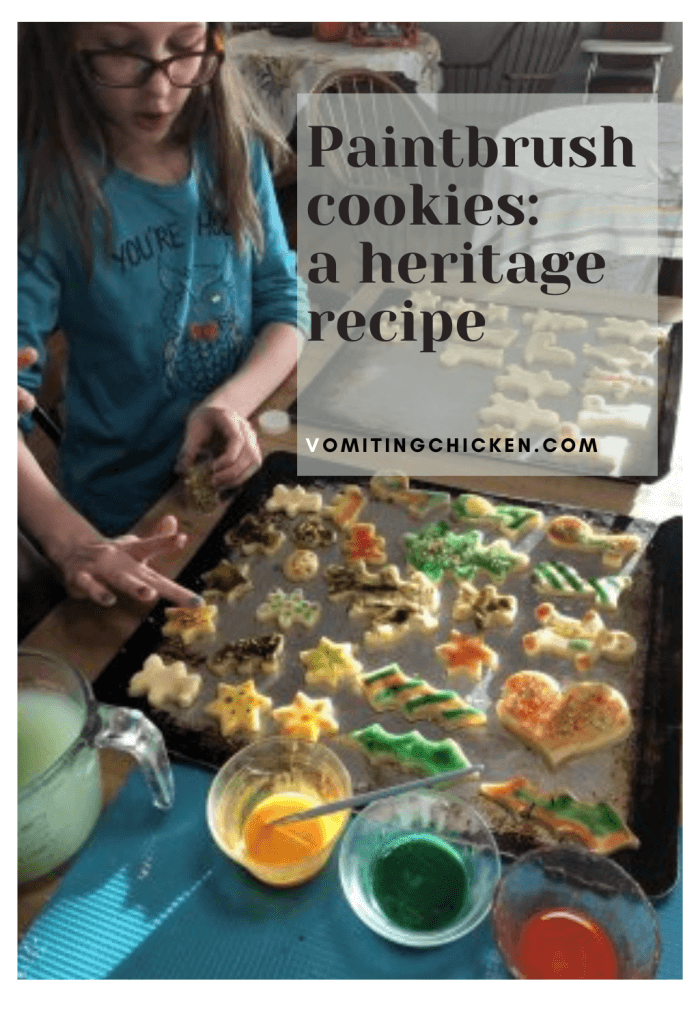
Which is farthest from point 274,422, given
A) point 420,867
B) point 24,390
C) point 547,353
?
point 420,867

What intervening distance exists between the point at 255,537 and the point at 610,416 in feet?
1.69

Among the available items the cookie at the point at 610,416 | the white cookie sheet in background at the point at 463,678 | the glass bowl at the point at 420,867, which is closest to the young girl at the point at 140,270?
the white cookie sheet in background at the point at 463,678

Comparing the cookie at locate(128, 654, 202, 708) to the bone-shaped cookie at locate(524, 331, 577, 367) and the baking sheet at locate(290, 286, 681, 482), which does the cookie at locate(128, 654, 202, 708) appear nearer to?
the baking sheet at locate(290, 286, 681, 482)

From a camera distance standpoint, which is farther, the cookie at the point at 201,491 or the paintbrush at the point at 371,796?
the cookie at the point at 201,491

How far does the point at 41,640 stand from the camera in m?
0.84

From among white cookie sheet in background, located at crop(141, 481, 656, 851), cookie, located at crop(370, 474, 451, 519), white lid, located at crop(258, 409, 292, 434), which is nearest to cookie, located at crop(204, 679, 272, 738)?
white cookie sheet in background, located at crop(141, 481, 656, 851)

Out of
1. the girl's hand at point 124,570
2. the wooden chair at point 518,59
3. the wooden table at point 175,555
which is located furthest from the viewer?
the wooden chair at point 518,59

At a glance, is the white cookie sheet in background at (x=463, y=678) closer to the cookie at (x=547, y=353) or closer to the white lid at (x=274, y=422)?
the white lid at (x=274, y=422)

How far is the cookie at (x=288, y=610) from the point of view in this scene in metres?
0.88

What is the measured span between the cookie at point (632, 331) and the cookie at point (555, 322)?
30 mm

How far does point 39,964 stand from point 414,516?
0.59 m

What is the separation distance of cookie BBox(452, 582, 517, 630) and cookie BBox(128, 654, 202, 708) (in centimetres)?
28

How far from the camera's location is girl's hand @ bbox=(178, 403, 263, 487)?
3.35 ft
